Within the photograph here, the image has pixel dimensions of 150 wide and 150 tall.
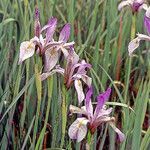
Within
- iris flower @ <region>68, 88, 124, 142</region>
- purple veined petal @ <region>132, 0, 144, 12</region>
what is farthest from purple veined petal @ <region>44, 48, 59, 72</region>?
purple veined petal @ <region>132, 0, 144, 12</region>

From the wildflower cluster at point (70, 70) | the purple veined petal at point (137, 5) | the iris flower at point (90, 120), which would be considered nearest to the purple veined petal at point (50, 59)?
the wildflower cluster at point (70, 70)

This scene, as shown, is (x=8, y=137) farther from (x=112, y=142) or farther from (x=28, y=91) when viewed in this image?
(x=112, y=142)

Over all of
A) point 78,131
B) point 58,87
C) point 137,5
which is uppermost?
point 137,5

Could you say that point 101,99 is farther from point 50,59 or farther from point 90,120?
point 50,59

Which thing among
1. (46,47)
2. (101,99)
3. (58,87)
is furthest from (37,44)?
(58,87)

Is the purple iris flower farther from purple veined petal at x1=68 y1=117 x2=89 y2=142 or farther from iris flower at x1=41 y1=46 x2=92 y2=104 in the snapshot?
purple veined petal at x1=68 y1=117 x2=89 y2=142
